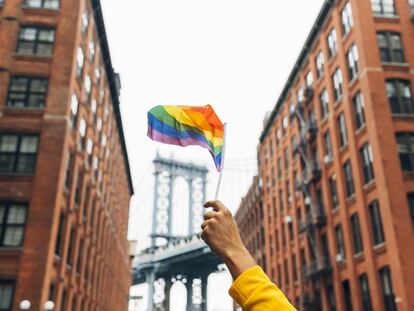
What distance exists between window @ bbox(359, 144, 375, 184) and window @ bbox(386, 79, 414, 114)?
3064mm

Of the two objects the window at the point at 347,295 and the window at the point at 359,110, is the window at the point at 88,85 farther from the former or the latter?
the window at the point at 347,295

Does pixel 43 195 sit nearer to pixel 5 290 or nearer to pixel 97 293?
pixel 5 290

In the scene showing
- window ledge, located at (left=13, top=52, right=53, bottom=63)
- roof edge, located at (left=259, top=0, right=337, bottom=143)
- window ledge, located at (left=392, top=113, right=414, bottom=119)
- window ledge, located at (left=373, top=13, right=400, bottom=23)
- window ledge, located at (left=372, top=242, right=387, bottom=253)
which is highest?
roof edge, located at (left=259, top=0, right=337, bottom=143)

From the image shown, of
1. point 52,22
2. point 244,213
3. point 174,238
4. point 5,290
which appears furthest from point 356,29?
point 174,238

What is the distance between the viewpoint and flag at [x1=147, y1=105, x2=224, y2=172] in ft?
22.6

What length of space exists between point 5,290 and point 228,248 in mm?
25190

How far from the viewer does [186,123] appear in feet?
23.7

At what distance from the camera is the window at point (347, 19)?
35875mm

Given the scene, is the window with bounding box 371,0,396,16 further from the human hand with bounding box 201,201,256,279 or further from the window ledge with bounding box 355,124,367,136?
the human hand with bounding box 201,201,256,279

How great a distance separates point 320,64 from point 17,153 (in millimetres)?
26570

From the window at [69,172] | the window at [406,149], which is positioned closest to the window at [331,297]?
the window at [406,149]

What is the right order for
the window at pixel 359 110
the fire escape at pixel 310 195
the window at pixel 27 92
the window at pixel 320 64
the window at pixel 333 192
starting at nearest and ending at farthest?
the window at pixel 27 92 < the window at pixel 359 110 < the window at pixel 333 192 < the fire escape at pixel 310 195 < the window at pixel 320 64

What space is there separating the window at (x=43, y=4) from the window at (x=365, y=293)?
27.3 metres

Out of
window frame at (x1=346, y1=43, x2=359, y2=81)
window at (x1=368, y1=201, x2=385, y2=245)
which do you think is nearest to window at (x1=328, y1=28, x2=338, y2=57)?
window frame at (x1=346, y1=43, x2=359, y2=81)
